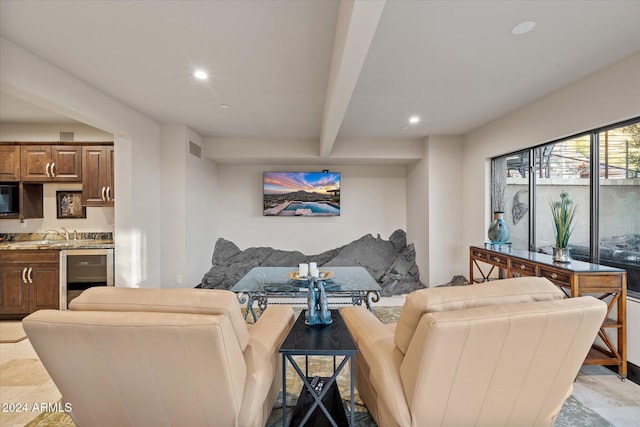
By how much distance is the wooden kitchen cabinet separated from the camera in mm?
3514

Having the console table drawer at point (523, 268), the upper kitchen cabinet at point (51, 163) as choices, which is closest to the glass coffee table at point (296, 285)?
the console table drawer at point (523, 268)

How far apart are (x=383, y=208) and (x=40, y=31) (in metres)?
5.35

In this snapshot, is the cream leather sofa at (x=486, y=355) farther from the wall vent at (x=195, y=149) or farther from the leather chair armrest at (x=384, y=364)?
the wall vent at (x=195, y=149)

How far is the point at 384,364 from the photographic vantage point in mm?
1404

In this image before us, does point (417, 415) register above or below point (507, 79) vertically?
below

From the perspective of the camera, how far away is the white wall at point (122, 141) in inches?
96.0

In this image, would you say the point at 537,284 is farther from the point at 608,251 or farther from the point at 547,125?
the point at 547,125

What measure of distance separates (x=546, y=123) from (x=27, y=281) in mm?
6330

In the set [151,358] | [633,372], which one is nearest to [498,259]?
[633,372]

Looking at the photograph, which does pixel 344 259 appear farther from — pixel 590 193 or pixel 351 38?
pixel 351 38

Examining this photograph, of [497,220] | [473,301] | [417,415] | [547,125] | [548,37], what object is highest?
[548,37]

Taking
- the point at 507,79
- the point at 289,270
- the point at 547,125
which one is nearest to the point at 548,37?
the point at 507,79

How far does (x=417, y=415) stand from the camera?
1.31 metres

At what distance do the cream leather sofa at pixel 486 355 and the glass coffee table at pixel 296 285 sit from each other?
5.04 ft
